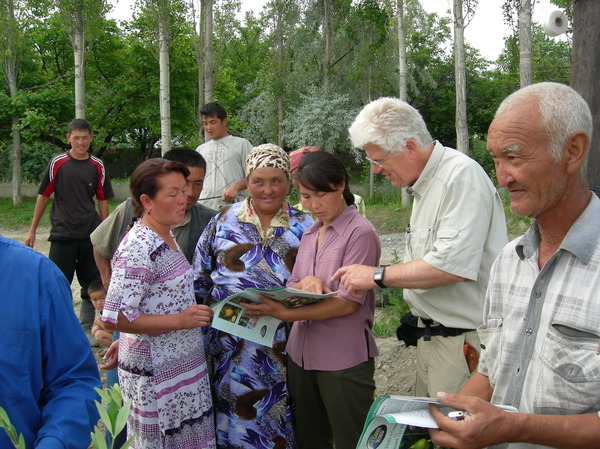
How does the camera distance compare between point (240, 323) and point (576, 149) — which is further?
point (240, 323)

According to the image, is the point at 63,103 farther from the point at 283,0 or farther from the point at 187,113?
the point at 283,0

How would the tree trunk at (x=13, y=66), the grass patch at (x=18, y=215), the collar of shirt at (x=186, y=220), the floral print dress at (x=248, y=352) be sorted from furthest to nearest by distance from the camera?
the tree trunk at (x=13, y=66) < the grass patch at (x=18, y=215) < the collar of shirt at (x=186, y=220) < the floral print dress at (x=248, y=352)

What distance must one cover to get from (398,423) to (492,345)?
0.46m

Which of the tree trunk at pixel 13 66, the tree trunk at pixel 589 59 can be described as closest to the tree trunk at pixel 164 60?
the tree trunk at pixel 13 66

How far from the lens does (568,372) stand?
1.50m

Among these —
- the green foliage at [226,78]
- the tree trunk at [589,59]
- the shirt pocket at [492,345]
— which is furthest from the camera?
the green foliage at [226,78]

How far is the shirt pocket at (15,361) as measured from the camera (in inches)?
57.1

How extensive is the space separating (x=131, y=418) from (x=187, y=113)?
21.4 meters

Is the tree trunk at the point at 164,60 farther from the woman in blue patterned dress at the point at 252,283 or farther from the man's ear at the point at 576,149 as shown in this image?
the man's ear at the point at 576,149

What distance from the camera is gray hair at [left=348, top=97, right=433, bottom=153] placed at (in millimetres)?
2551

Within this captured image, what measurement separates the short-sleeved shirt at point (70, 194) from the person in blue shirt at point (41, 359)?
501 cm

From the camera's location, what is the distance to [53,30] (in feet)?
78.3

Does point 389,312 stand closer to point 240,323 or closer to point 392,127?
point 240,323

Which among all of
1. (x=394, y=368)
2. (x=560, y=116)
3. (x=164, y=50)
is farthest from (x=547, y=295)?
(x=164, y=50)
